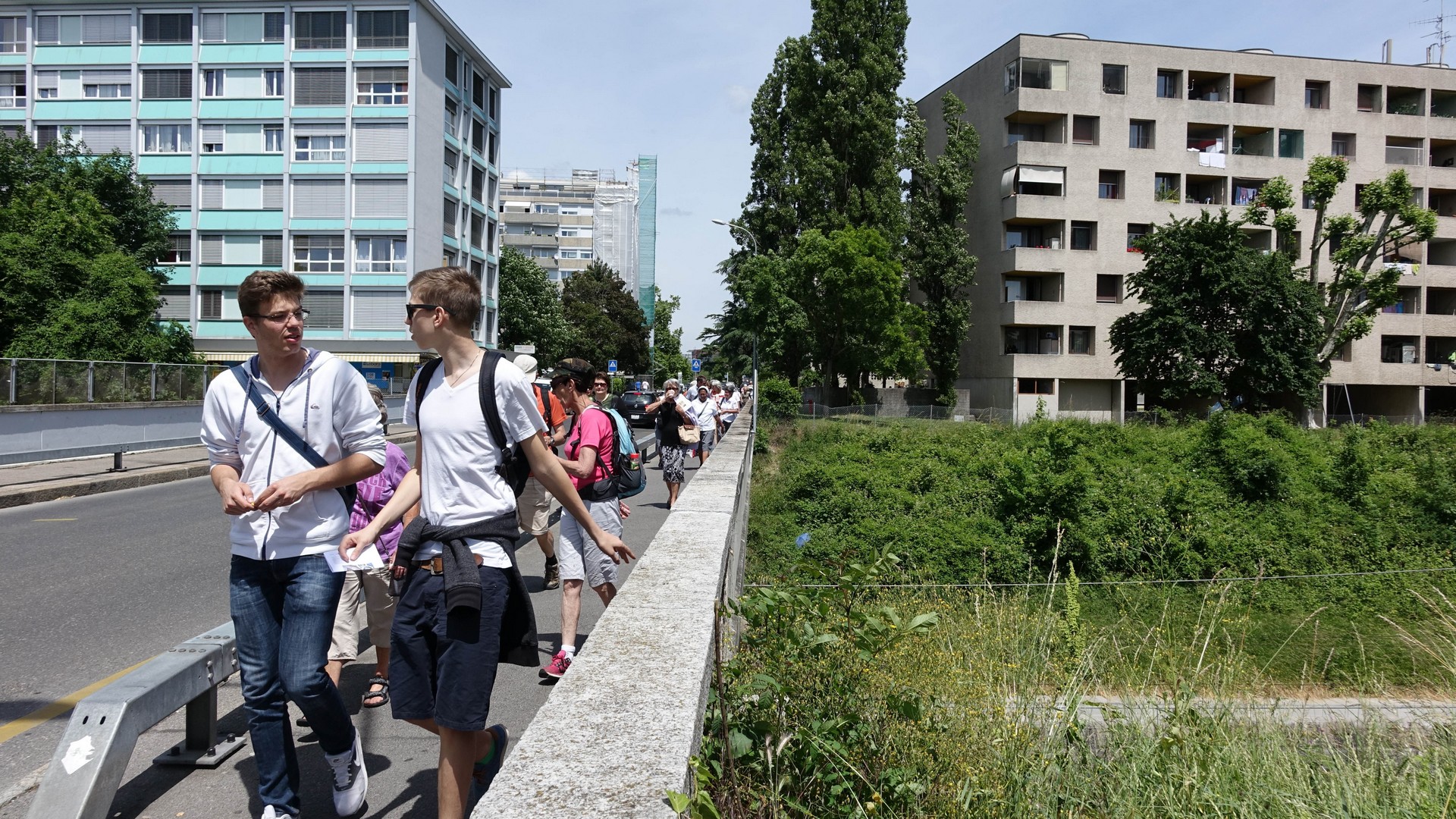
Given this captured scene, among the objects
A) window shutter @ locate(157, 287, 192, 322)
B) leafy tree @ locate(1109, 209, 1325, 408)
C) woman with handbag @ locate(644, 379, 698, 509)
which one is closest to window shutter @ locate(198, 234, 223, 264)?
window shutter @ locate(157, 287, 192, 322)

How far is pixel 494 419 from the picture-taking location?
3273 mm

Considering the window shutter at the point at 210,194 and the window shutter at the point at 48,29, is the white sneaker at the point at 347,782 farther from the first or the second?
the window shutter at the point at 48,29

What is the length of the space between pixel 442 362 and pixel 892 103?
44405mm

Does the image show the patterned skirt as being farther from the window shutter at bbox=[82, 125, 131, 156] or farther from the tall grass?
the window shutter at bbox=[82, 125, 131, 156]

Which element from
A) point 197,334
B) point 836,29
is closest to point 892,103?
point 836,29

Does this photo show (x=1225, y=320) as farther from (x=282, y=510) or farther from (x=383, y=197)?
(x=282, y=510)

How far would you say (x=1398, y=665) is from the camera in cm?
830

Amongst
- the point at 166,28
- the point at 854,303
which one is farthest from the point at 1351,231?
the point at 166,28

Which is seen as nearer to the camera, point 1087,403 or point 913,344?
point 913,344

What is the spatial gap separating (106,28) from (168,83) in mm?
4196

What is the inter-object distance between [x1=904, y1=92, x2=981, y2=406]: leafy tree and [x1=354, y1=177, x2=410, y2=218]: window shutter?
81.5 feet

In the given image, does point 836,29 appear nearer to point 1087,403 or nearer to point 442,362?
point 1087,403

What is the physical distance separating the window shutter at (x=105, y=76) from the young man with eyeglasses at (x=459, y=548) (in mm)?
56815

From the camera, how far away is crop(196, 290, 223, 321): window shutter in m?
49.3
